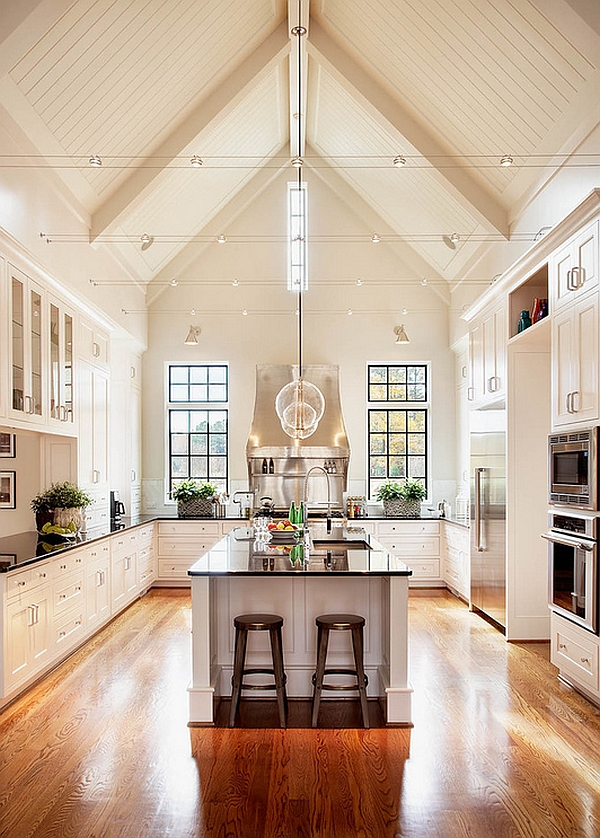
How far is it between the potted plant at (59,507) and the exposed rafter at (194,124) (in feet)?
8.35

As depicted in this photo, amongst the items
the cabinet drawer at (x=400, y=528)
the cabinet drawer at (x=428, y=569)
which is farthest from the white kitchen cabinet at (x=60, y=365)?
the cabinet drawer at (x=428, y=569)

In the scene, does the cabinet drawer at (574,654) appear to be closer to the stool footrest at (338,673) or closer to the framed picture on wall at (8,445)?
the stool footrest at (338,673)

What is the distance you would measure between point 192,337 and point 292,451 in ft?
6.27

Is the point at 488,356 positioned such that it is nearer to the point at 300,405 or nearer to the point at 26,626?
the point at 300,405

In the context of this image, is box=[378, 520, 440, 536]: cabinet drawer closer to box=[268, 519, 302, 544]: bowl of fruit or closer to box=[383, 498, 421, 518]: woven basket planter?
box=[383, 498, 421, 518]: woven basket planter

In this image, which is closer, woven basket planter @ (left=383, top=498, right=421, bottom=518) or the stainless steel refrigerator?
the stainless steel refrigerator

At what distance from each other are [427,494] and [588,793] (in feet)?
22.2

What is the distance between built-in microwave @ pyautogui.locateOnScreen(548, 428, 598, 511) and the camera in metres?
4.72

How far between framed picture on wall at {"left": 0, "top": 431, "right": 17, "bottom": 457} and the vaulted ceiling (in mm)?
2191

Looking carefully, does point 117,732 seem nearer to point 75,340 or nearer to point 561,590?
point 561,590

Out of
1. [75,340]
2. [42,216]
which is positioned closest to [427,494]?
[75,340]

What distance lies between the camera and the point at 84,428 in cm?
745

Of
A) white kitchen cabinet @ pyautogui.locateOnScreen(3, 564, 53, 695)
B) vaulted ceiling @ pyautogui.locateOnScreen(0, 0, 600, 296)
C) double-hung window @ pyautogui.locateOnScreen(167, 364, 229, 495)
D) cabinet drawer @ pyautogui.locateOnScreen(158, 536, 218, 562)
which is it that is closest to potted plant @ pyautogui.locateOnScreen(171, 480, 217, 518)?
cabinet drawer @ pyautogui.locateOnScreen(158, 536, 218, 562)

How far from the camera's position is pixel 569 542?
508 cm
